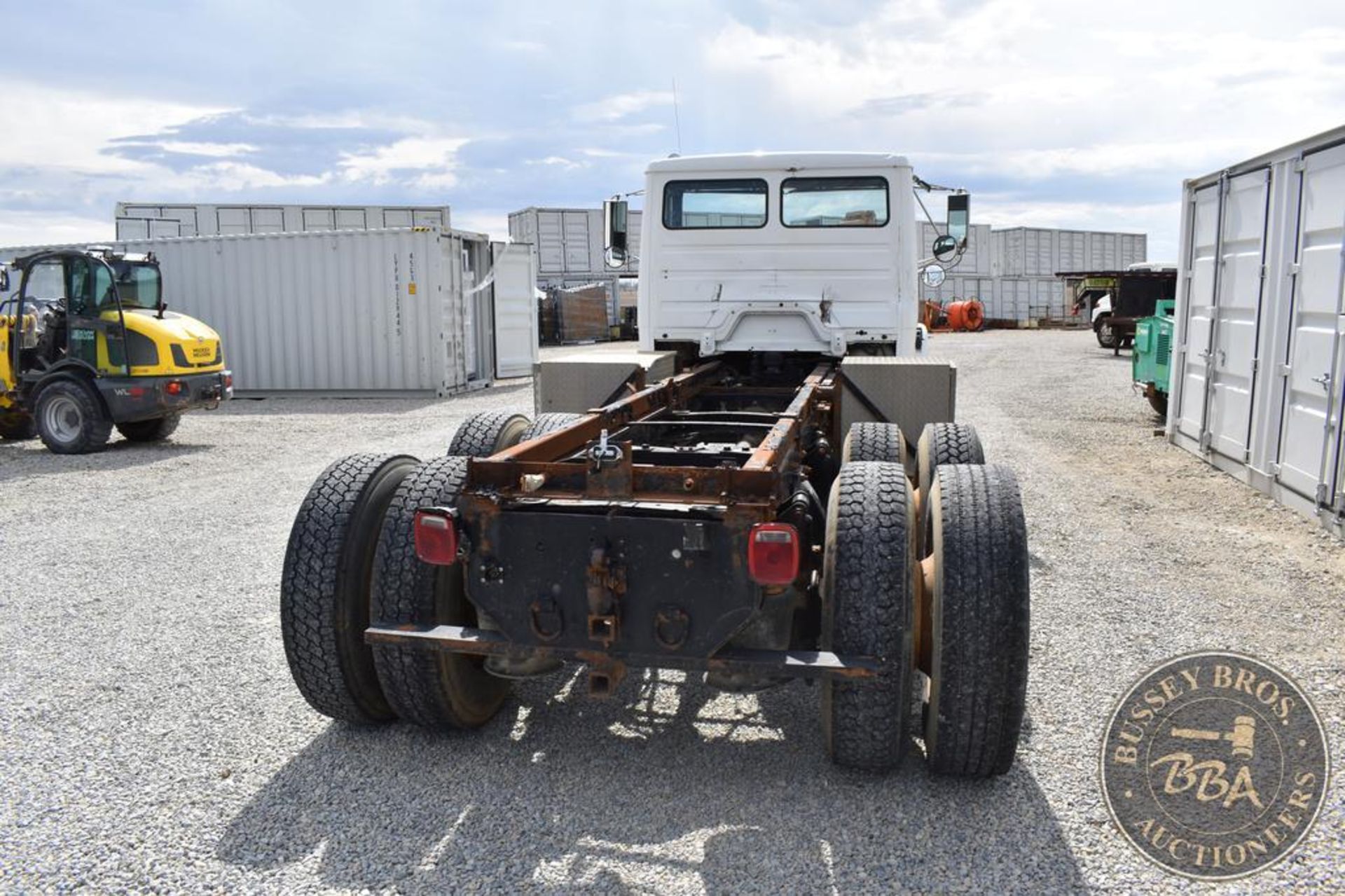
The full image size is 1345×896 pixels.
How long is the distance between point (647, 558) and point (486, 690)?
3.58ft

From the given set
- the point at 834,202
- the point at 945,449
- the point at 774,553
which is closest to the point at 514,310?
the point at 834,202

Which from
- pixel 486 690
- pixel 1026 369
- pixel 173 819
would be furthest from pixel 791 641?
pixel 1026 369

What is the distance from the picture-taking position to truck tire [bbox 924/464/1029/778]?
3.32 meters

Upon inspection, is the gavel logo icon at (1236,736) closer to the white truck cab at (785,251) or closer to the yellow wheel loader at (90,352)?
the white truck cab at (785,251)

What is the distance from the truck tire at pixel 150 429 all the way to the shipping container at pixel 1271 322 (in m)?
11.9

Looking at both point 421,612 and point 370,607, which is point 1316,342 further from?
point 370,607

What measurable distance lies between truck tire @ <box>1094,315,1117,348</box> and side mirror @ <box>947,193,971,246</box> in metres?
20.0

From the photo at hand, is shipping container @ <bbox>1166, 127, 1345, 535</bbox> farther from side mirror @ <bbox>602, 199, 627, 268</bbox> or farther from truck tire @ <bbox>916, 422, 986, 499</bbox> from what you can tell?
side mirror @ <bbox>602, 199, 627, 268</bbox>

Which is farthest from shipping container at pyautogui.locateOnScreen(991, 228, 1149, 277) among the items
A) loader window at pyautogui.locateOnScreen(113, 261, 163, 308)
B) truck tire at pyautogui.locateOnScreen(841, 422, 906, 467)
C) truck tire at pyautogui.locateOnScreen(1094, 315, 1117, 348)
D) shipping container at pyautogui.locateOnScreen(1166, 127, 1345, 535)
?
truck tire at pyautogui.locateOnScreen(841, 422, 906, 467)

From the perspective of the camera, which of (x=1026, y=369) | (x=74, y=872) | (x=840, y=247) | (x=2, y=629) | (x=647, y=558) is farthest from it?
(x=1026, y=369)

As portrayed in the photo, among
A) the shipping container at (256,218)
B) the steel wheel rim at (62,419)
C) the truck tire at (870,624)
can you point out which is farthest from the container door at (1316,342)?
the shipping container at (256,218)

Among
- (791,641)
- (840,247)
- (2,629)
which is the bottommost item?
(2,629)

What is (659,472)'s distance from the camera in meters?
3.47

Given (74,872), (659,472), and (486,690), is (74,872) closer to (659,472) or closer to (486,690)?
(486,690)
